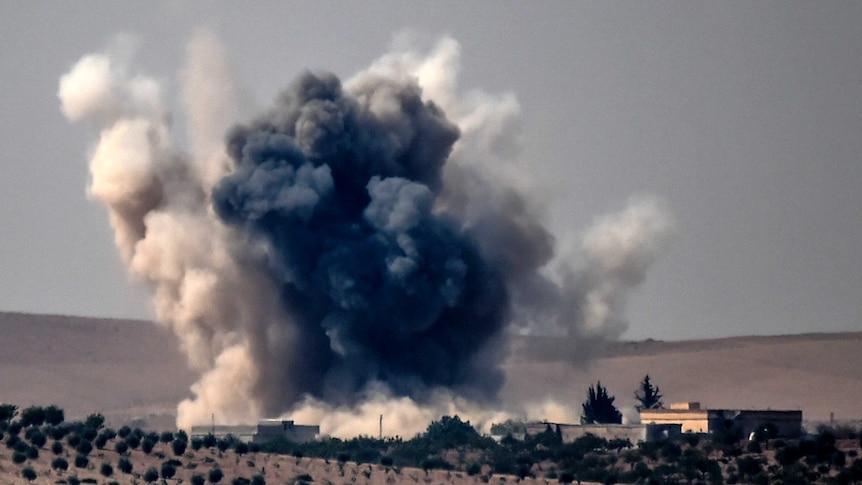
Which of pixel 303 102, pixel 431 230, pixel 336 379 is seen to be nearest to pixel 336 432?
pixel 336 379

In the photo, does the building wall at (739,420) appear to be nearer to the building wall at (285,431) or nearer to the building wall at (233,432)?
the building wall at (285,431)

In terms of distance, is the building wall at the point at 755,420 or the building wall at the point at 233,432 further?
the building wall at the point at 755,420

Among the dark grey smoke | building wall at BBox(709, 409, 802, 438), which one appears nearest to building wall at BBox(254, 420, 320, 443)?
the dark grey smoke

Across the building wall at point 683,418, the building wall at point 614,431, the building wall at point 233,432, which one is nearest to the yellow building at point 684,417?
the building wall at point 683,418

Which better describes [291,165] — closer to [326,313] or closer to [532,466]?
[326,313]

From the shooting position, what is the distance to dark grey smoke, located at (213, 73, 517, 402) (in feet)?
383

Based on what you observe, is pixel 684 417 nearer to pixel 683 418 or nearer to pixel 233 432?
pixel 683 418

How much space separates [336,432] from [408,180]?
1847 centimetres

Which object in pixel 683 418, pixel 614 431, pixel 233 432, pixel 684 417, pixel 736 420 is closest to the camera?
pixel 614 431

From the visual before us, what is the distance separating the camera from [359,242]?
119m

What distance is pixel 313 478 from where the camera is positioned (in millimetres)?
90250

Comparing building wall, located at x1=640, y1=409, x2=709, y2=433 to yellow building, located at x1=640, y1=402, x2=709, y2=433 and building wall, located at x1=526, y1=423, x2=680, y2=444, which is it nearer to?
yellow building, located at x1=640, y1=402, x2=709, y2=433

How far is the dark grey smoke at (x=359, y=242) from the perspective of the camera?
11669cm

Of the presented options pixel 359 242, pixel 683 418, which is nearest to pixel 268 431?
pixel 359 242
